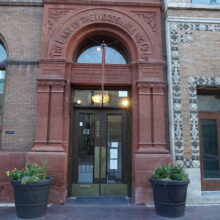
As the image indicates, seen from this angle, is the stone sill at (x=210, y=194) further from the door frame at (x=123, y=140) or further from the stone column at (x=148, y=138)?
the door frame at (x=123, y=140)

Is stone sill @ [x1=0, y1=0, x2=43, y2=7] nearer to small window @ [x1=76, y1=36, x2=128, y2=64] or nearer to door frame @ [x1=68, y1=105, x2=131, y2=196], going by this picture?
small window @ [x1=76, y1=36, x2=128, y2=64]

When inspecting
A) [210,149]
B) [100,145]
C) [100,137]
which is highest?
[100,137]

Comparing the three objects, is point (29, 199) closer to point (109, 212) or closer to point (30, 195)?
point (30, 195)

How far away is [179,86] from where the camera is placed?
7.30 m

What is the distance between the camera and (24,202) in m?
5.58

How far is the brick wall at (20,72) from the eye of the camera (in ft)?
23.4

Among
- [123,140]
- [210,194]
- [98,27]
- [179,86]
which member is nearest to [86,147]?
[123,140]

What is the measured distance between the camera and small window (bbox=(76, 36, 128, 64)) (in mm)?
7973

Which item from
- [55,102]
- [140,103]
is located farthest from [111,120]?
[55,102]

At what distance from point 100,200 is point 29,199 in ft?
7.22

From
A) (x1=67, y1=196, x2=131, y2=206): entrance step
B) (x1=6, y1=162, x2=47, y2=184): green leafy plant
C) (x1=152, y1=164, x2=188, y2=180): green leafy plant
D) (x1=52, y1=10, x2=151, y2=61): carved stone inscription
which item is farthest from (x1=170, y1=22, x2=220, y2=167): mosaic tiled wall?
(x1=6, y1=162, x2=47, y2=184): green leafy plant

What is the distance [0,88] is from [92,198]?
14.4 feet

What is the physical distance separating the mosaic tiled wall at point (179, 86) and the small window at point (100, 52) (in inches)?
64.1

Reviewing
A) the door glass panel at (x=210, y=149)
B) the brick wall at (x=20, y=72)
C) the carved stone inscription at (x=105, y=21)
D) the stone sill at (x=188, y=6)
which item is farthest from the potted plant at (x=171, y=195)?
the stone sill at (x=188, y=6)
